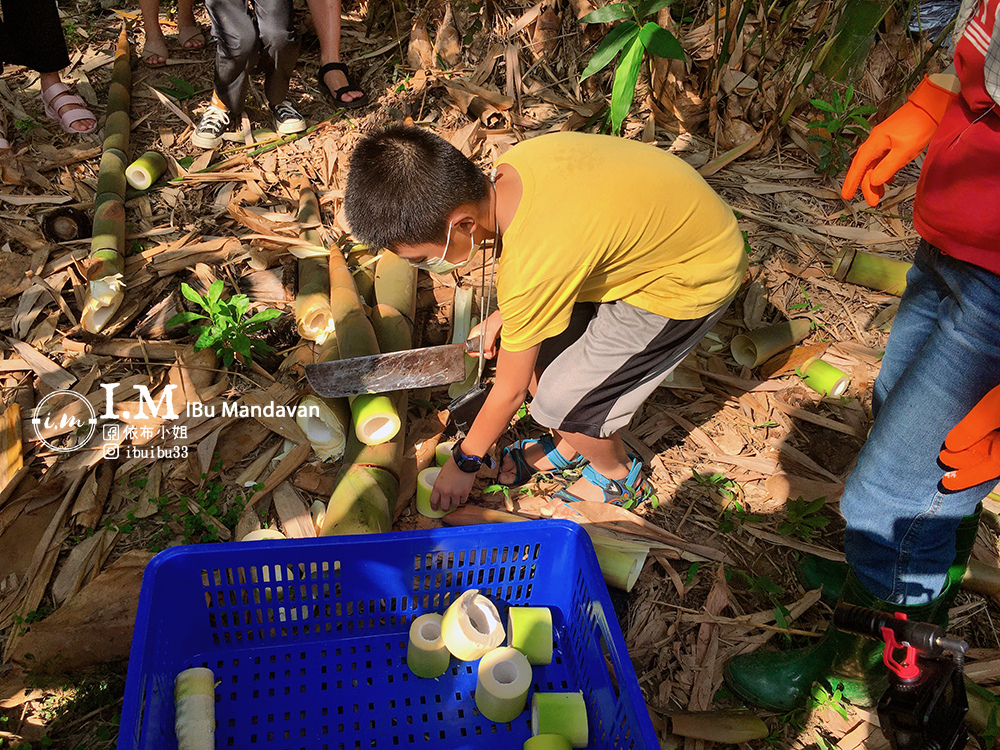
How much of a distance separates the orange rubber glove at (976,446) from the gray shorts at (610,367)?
86 centimetres

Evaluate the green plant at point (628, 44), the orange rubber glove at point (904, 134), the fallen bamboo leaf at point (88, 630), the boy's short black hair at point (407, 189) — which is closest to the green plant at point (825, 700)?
the orange rubber glove at point (904, 134)

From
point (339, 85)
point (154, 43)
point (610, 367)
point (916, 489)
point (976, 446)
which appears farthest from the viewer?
point (154, 43)

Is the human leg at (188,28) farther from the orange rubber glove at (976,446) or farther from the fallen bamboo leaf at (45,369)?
the orange rubber glove at (976,446)

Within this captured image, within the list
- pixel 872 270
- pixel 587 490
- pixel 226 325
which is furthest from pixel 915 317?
pixel 226 325

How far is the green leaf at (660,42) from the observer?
9.55 ft

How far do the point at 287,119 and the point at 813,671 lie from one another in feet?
12.3

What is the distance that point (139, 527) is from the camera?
8.25ft

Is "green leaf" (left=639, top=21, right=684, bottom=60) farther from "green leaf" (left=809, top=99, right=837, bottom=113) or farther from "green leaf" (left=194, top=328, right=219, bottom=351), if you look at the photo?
"green leaf" (left=194, top=328, right=219, bottom=351)

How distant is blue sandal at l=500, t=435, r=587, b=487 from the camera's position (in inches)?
107

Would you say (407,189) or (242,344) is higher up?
(407,189)

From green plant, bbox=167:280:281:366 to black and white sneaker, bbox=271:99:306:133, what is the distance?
1499 millimetres

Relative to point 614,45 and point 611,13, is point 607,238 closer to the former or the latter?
point 614,45

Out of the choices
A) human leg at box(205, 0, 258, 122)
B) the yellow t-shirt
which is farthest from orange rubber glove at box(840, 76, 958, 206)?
human leg at box(205, 0, 258, 122)

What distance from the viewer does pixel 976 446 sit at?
155 cm
